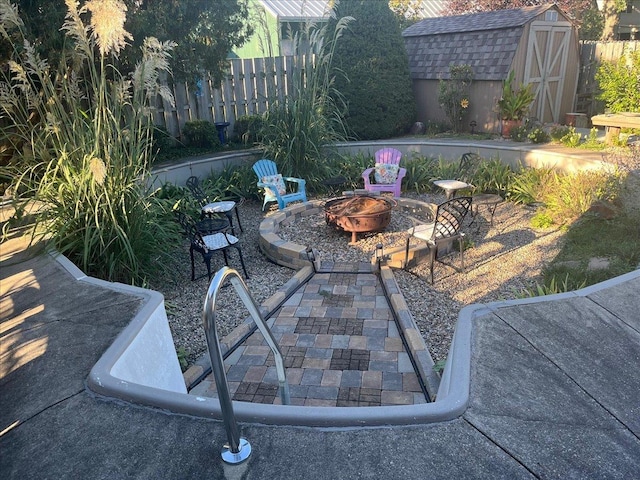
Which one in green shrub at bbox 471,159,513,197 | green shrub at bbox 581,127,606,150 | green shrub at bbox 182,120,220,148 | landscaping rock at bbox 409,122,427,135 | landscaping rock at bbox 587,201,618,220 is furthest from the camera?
landscaping rock at bbox 409,122,427,135

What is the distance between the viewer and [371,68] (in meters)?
10.1

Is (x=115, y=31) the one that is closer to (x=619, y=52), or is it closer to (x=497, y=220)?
(x=497, y=220)

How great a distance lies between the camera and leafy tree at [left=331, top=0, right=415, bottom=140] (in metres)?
10.0

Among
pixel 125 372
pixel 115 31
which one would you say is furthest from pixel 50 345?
pixel 115 31

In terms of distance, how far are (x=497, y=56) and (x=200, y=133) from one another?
671cm

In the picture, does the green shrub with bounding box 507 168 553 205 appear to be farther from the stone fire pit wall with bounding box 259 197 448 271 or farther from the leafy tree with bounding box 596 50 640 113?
the leafy tree with bounding box 596 50 640 113

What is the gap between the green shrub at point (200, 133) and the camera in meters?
8.89

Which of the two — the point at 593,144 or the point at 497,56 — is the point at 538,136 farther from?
the point at 497,56

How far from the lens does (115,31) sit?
3484 millimetres

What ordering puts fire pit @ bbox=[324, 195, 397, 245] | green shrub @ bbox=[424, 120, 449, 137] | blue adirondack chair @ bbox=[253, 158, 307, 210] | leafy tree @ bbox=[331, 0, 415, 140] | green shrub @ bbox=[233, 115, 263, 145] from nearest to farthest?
fire pit @ bbox=[324, 195, 397, 245], blue adirondack chair @ bbox=[253, 158, 307, 210], green shrub @ bbox=[233, 115, 263, 145], leafy tree @ bbox=[331, 0, 415, 140], green shrub @ bbox=[424, 120, 449, 137]

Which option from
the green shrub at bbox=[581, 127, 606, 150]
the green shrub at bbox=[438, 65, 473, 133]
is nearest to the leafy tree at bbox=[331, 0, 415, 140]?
the green shrub at bbox=[438, 65, 473, 133]

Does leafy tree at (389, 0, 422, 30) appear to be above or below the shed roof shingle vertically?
above

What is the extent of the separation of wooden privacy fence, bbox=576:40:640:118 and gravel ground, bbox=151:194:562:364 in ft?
23.7

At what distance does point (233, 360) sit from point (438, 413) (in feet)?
6.78
